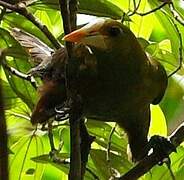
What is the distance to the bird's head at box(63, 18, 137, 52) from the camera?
2.38 ft

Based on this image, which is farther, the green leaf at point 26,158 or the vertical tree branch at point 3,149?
the green leaf at point 26,158

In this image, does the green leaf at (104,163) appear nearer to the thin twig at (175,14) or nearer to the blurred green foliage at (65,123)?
the blurred green foliage at (65,123)

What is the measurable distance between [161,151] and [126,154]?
0.18 meters

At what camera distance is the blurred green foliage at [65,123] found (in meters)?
0.93

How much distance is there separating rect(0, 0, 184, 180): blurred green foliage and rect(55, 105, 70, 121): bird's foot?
5.5 inches

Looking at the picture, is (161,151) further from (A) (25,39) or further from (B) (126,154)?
(A) (25,39)

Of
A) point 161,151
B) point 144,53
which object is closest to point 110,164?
point 161,151

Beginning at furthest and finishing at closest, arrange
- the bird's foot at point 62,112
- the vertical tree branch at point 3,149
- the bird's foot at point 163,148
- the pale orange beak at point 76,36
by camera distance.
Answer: the bird's foot at point 163,148, the bird's foot at point 62,112, the pale orange beak at point 76,36, the vertical tree branch at point 3,149

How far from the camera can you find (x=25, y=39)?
0.96m

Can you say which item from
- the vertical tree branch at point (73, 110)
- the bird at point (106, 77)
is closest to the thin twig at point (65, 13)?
the vertical tree branch at point (73, 110)

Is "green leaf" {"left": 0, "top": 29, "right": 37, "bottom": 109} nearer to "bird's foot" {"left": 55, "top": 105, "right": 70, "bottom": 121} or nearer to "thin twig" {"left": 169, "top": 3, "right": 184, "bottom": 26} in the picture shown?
"bird's foot" {"left": 55, "top": 105, "right": 70, "bottom": 121}

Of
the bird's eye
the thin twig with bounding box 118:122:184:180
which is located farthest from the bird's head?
the thin twig with bounding box 118:122:184:180

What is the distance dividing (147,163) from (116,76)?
16 cm

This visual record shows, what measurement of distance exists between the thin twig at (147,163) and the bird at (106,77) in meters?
0.11
